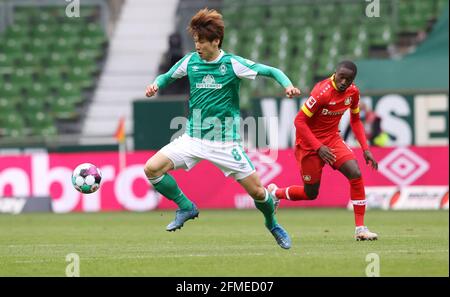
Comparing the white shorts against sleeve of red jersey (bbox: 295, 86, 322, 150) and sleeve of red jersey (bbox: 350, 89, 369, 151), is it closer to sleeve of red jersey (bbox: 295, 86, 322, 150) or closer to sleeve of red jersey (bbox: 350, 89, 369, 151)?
sleeve of red jersey (bbox: 295, 86, 322, 150)

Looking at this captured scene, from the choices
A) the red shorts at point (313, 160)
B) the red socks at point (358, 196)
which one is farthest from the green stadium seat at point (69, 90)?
the red socks at point (358, 196)

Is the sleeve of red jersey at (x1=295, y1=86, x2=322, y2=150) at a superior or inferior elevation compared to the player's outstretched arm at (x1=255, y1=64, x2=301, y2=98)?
inferior

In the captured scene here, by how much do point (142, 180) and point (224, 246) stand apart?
997cm

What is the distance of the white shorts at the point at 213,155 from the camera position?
11172mm

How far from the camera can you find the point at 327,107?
12.9 metres

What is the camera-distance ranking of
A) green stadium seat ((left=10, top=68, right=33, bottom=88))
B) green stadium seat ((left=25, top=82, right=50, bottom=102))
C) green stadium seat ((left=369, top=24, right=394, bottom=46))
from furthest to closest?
1. green stadium seat ((left=10, top=68, right=33, bottom=88))
2. green stadium seat ((left=25, top=82, right=50, bottom=102))
3. green stadium seat ((left=369, top=24, right=394, bottom=46))

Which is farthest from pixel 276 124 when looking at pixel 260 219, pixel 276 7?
pixel 276 7

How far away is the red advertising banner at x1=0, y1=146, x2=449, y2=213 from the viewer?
70.2 ft

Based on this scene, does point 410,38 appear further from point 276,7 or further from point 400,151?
point 400,151

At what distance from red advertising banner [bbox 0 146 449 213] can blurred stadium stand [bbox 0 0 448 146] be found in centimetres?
586

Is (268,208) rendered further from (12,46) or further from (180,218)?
(12,46)

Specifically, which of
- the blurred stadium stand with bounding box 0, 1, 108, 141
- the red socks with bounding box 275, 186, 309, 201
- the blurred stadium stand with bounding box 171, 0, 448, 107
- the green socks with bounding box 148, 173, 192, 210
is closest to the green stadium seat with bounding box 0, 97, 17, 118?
the blurred stadium stand with bounding box 0, 1, 108, 141

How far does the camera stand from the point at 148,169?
1148 cm
